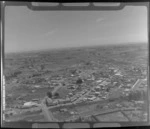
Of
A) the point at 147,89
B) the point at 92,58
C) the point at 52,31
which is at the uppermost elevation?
the point at 52,31

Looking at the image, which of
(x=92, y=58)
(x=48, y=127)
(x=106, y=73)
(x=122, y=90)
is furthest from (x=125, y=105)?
(x=48, y=127)

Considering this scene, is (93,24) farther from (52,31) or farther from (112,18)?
(52,31)

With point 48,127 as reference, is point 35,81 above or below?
Answer: above

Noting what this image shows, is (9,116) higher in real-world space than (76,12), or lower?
lower

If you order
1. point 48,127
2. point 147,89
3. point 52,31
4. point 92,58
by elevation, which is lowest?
point 48,127

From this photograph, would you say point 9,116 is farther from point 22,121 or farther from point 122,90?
point 122,90

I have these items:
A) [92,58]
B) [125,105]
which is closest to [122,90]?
[125,105]
